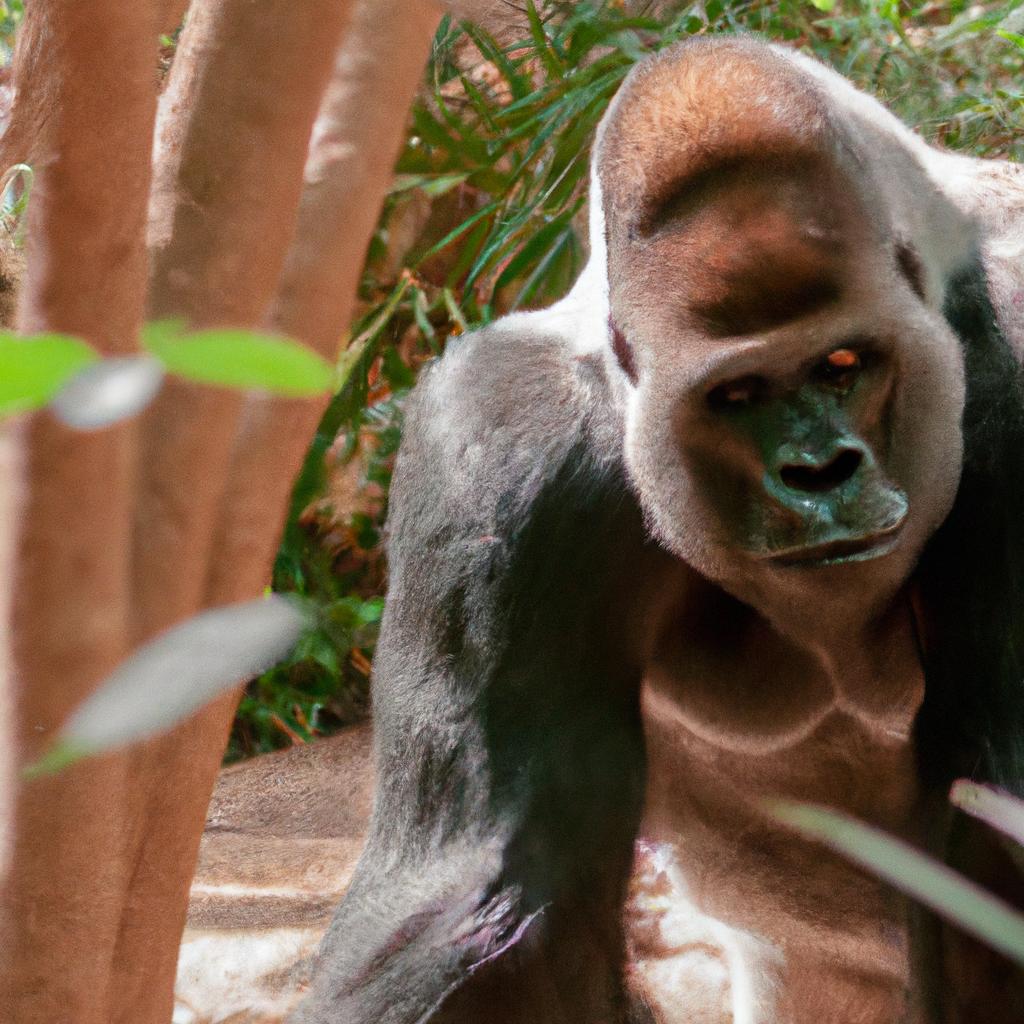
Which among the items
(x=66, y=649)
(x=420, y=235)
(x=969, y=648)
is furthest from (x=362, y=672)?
(x=66, y=649)

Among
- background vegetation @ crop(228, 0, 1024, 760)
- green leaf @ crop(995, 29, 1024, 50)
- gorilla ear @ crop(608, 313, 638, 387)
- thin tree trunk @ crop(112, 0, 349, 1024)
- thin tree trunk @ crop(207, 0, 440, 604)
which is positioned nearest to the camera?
thin tree trunk @ crop(112, 0, 349, 1024)

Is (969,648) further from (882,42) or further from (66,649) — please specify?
(882,42)

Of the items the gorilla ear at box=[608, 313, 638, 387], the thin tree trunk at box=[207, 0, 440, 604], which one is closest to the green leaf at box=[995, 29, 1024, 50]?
the gorilla ear at box=[608, 313, 638, 387]

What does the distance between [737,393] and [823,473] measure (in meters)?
0.15

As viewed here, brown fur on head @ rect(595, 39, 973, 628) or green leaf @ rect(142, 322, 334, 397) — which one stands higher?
green leaf @ rect(142, 322, 334, 397)

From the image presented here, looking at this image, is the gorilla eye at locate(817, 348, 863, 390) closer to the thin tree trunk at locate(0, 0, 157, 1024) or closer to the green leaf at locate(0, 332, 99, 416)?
the thin tree trunk at locate(0, 0, 157, 1024)

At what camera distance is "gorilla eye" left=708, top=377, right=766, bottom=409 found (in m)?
1.76

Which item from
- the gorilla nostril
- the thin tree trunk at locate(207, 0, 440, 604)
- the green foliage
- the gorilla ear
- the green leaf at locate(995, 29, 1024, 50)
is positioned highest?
the thin tree trunk at locate(207, 0, 440, 604)

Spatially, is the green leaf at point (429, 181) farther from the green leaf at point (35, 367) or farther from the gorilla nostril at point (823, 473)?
the green leaf at point (35, 367)

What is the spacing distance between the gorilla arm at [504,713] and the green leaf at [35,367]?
5.33 feet

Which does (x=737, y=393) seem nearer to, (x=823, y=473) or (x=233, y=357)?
(x=823, y=473)

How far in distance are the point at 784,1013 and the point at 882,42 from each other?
8.94 feet

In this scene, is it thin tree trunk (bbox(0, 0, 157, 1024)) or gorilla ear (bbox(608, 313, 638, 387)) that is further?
gorilla ear (bbox(608, 313, 638, 387))

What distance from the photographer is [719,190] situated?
1790 mm
